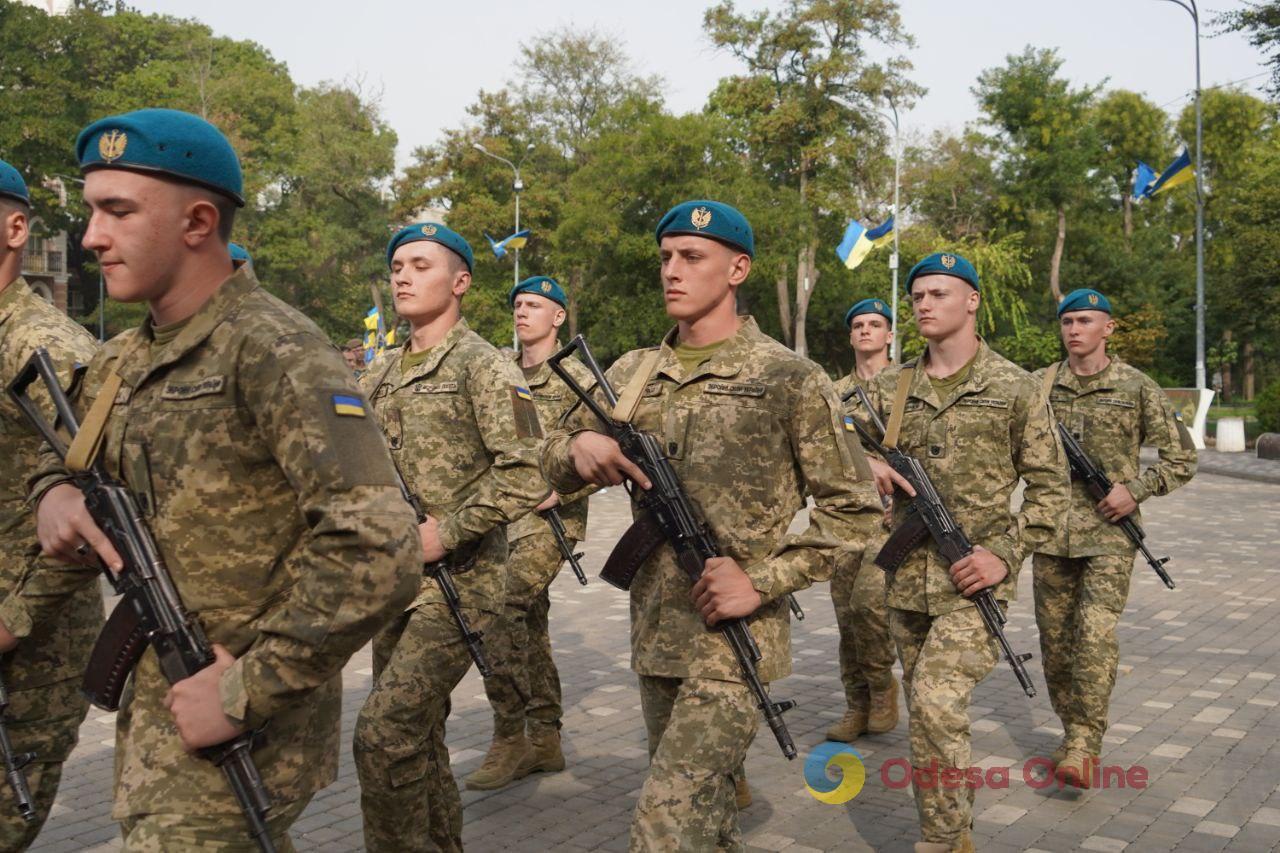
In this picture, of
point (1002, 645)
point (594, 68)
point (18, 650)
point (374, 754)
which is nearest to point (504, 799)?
point (374, 754)

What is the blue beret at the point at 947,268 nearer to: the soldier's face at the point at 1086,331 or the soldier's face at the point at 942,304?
the soldier's face at the point at 942,304

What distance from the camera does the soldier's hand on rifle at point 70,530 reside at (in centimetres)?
271

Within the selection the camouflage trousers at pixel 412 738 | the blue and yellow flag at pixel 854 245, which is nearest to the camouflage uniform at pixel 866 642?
the camouflage trousers at pixel 412 738

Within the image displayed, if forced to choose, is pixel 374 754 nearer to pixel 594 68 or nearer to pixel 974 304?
pixel 974 304

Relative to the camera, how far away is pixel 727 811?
Answer: 12.4 ft

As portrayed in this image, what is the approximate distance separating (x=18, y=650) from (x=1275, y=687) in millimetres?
7390

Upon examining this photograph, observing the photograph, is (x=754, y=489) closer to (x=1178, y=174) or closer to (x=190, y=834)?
(x=190, y=834)

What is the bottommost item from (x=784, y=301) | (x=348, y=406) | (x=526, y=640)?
(x=526, y=640)

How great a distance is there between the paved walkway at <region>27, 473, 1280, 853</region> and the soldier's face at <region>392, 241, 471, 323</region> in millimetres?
2230

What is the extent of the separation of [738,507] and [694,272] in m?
0.78

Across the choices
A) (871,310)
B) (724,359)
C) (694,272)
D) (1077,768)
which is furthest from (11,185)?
(871,310)

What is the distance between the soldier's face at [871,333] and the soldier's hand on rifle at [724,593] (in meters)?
5.10

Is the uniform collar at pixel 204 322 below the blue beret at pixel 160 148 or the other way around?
below

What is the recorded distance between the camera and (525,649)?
662 centimetres
